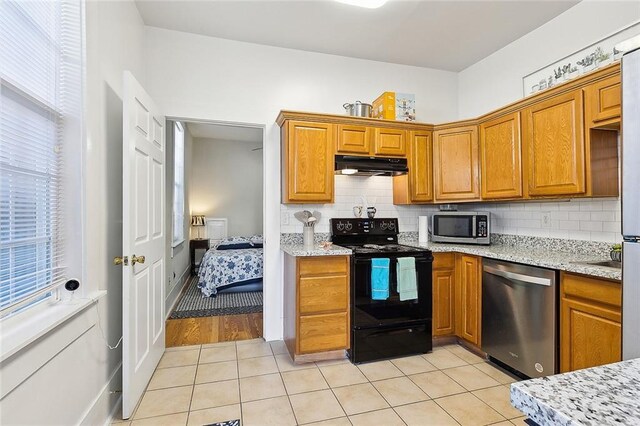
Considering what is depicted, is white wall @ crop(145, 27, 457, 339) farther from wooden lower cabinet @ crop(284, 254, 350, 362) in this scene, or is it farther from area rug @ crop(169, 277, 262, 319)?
area rug @ crop(169, 277, 262, 319)

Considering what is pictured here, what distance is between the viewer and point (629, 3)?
2215 mm

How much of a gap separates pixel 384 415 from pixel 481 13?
10.4 feet

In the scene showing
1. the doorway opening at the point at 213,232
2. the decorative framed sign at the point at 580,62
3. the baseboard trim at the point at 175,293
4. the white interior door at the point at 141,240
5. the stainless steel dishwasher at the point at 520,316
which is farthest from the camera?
the baseboard trim at the point at 175,293

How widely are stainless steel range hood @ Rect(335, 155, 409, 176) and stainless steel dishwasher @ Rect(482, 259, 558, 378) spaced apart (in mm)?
1179

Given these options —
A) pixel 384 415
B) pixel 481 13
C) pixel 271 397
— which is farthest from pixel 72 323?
pixel 481 13

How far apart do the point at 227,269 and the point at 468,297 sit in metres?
3.26

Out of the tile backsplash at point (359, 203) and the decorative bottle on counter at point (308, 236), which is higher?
the tile backsplash at point (359, 203)

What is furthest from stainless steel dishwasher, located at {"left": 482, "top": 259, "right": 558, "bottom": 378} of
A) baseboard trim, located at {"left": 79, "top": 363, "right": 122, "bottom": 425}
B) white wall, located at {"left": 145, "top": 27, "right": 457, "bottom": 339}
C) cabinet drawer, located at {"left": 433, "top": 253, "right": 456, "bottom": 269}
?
baseboard trim, located at {"left": 79, "top": 363, "right": 122, "bottom": 425}

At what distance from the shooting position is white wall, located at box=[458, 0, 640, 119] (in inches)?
91.9

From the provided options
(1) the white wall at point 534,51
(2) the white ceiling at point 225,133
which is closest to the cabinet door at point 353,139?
(1) the white wall at point 534,51

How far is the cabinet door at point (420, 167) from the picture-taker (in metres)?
3.26

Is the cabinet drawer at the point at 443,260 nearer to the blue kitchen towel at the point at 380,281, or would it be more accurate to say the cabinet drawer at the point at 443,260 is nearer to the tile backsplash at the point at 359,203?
the blue kitchen towel at the point at 380,281

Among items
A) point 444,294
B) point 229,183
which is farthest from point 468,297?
point 229,183

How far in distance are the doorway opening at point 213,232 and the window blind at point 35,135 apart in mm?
1444
